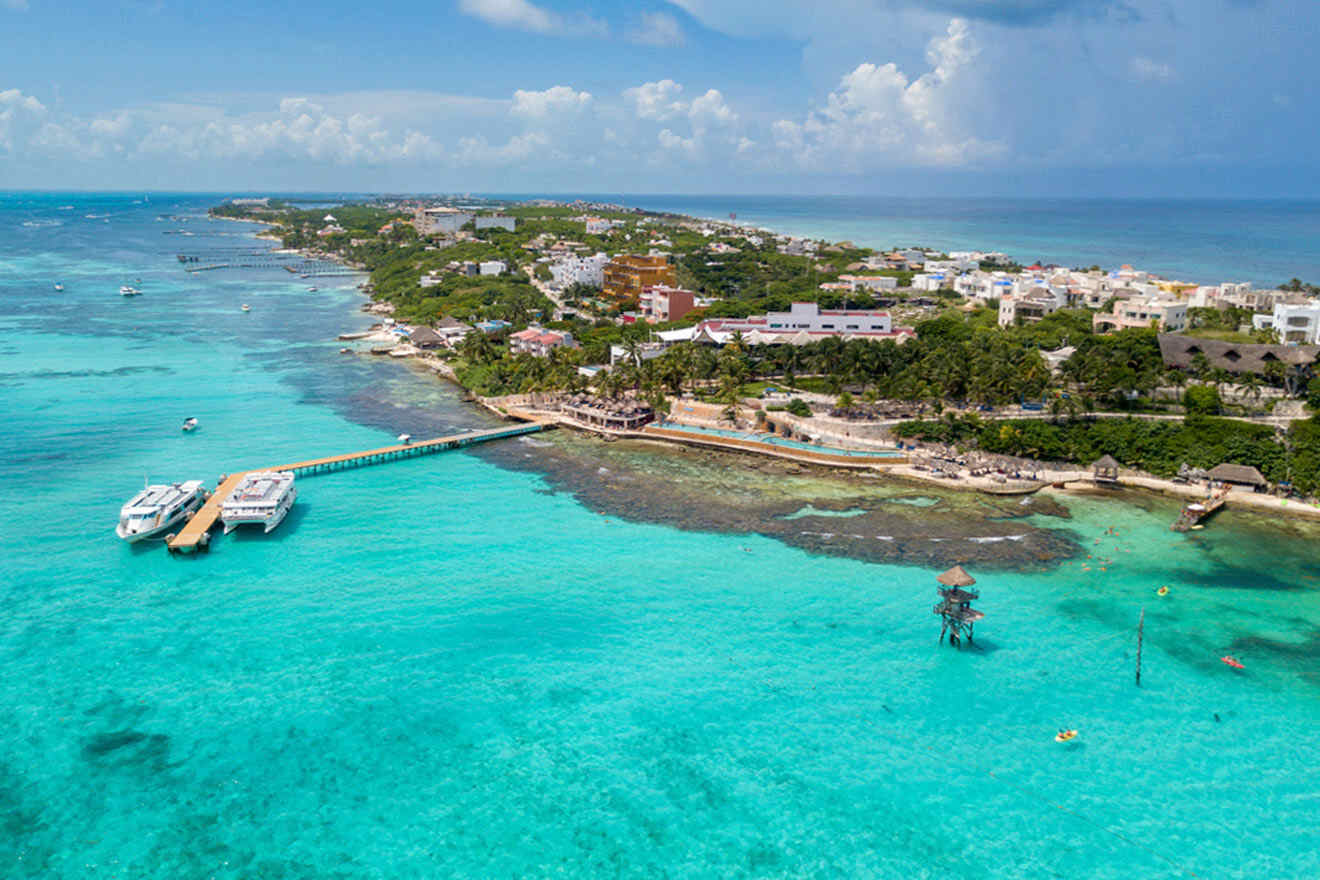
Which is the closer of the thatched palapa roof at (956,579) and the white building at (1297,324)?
the thatched palapa roof at (956,579)

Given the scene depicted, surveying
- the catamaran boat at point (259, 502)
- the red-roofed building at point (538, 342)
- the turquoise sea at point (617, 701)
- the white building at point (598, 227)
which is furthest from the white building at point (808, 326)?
the white building at point (598, 227)

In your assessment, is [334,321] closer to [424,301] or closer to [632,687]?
[424,301]

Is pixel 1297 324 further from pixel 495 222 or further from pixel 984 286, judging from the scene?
pixel 495 222

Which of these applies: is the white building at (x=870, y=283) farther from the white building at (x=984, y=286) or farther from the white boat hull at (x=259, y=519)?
the white boat hull at (x=259, y=519)

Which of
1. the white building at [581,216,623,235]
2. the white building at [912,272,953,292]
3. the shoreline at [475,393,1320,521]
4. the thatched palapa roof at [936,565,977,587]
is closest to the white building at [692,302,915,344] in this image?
the shoreline at [475,393,1320,521]

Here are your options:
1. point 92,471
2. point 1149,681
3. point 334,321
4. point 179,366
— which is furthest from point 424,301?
point 1149,681

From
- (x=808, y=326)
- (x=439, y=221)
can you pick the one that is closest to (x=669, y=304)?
(x=808, y=326)

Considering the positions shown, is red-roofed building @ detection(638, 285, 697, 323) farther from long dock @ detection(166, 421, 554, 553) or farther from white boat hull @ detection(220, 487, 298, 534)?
white boat hull @ detection(220, 487, 298, 534)
